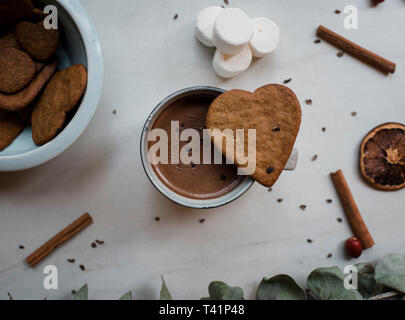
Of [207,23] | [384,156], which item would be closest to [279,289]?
[384,156]

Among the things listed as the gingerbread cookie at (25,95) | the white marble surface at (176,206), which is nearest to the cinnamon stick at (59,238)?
the white marble surface at (176,206)

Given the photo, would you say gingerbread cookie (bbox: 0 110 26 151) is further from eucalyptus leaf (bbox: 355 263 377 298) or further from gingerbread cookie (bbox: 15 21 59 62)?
eucalyptus leaf (bbox: 355 263 377 298)

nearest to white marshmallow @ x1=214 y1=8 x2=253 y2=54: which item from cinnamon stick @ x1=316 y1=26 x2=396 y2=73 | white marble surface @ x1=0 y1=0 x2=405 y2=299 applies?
white marble surface @ x1=0 y1=0 x2=405 y2=299

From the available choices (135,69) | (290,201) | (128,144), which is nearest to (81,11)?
(135,69)

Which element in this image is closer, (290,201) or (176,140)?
(176,140)

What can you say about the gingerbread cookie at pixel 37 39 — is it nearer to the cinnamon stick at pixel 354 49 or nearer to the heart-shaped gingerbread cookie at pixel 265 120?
the heart-shaped gingerbread cookie at pixel 265 120

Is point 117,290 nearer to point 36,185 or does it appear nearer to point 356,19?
point 36,185
